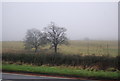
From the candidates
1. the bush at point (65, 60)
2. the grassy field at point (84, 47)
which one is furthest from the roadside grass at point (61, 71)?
the grassy field at point (84, 47)

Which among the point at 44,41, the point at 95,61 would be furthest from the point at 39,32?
the point at 95,61

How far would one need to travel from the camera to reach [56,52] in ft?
11.6

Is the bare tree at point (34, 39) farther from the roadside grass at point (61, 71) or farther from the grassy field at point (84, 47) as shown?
the roadside grass at point (61, 71)

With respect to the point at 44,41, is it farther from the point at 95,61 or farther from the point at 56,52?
the point at 95,61

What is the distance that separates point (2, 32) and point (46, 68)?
4.27 ft

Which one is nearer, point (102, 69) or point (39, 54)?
point (102, 69)

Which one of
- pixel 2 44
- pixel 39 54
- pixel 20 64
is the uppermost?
pixel 2 44

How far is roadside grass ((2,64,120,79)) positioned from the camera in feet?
11.0

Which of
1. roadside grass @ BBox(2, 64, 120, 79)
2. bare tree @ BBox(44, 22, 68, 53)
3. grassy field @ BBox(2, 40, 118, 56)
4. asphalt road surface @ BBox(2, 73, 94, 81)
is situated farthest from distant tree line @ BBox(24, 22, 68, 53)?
asphalt road surface @ BBox(2, 73, 94, 81)

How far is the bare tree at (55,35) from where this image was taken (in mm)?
3457

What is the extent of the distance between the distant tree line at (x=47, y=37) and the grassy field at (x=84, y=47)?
0.11 meters

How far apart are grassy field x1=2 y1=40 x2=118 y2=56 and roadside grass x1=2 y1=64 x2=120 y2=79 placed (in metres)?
0.38

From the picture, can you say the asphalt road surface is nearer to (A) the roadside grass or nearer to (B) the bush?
Result: (A) the roadside grass

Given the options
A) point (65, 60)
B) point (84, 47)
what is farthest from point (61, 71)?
point (84, 47)
